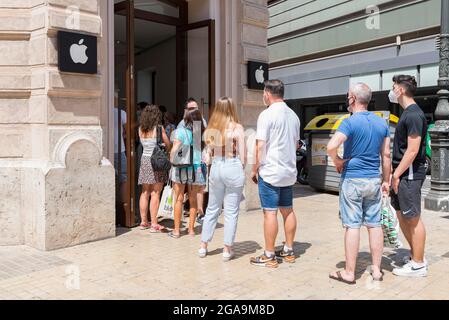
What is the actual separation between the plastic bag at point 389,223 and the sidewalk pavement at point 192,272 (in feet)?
1.03

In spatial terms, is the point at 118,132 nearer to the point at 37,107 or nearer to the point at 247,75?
the point at 37,107

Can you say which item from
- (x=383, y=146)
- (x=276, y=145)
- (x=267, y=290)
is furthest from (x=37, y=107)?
(x=383, y=146)

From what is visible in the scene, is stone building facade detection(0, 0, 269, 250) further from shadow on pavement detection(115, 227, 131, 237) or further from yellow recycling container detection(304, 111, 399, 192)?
yellow recycling container detection(304, 111, 399, 192)

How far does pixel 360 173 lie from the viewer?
4.37 meters

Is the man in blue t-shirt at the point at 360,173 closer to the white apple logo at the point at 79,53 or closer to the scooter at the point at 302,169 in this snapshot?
the white apple logo at the point at 79,53

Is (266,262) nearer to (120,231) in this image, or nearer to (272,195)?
(272,195)

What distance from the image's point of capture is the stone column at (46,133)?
558cm

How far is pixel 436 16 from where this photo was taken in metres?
15.8

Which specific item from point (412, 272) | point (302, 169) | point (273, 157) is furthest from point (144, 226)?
point (302, 169)

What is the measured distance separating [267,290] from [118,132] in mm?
3462

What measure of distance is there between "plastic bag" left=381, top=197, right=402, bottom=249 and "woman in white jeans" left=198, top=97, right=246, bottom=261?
144cm

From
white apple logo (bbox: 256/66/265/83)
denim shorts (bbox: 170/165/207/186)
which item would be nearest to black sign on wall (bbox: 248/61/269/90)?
white apple logo (bbox: 256/66/265/83)

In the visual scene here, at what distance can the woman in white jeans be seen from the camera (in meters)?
5.08

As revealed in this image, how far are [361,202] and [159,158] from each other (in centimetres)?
302
